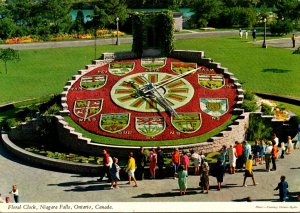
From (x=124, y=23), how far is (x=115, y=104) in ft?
148

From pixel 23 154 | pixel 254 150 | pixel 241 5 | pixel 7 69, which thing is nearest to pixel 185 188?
pixel 254 150

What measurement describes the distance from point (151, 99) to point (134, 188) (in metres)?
7.88

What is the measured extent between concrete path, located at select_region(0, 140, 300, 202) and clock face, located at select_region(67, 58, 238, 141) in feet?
12.2

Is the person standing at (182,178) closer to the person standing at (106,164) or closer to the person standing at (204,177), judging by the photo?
the person standing at (204,177)

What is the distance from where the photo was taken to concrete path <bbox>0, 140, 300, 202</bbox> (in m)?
26.2

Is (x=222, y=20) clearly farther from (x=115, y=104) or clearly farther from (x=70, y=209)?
(x=70, y=209)

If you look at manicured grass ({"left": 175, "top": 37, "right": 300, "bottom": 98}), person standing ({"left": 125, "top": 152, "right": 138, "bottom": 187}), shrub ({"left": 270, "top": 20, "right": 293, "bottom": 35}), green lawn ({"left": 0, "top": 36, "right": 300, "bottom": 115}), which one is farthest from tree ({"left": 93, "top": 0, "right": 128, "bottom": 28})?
person standing ({"left": 125, "top": 152, "right": 138, "bottom": 187})

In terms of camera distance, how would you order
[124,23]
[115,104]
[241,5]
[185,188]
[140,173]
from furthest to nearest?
[241,5], [124,23], [115,104], [140,173], [185,188]

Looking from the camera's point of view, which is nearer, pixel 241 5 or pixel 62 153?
pixel 62 153

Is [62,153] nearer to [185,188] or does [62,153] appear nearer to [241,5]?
[185,188]

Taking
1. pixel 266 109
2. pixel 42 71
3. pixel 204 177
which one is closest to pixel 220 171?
pixel 204 177

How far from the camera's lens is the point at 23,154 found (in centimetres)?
3136

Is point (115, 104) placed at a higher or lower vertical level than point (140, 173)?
higher

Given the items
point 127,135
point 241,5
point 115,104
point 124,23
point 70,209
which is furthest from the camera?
point 241,5
